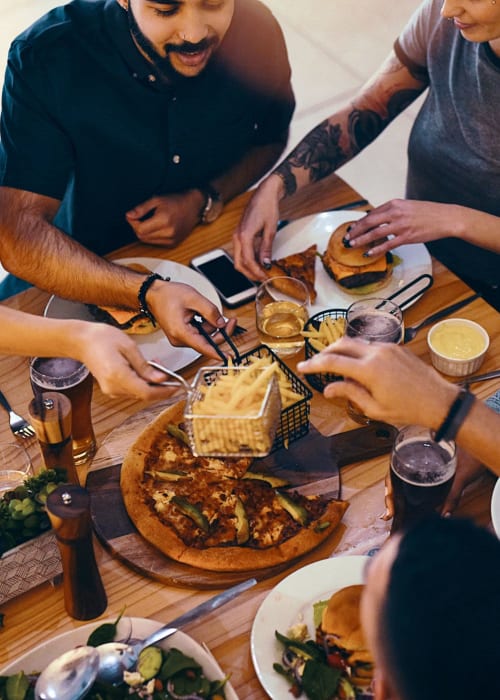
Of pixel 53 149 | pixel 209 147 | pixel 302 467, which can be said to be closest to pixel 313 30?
pixel 209 147

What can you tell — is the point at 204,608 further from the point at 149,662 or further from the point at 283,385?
the point at 283,385

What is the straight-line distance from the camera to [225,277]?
2.62 meters

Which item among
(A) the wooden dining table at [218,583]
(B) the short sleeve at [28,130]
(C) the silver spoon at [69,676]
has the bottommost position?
(A) the wooden dining table at [218,583]

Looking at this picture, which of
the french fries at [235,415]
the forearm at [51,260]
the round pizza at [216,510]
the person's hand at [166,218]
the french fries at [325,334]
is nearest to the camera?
the french fries at [235,415]

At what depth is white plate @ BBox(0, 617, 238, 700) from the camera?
166 cm

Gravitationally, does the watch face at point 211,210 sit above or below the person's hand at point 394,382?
below

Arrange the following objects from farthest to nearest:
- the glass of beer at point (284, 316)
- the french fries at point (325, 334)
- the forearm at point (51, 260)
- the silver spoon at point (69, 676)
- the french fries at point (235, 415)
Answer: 1. the forearm at point (51, 260)
2. the glass of beer at point (284, 316)
3. the french fries at point (325, 334)
4. the french fries at point (235, 415)
5. the silver spoon at point (69, 676)

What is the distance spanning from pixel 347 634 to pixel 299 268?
49.0 inches

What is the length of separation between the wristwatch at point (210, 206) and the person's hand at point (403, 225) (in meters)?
0.50

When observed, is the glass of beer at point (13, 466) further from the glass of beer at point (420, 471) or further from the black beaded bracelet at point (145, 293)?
the glass of beer at point (420, 471)

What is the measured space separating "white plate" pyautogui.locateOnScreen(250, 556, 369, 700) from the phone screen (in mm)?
993

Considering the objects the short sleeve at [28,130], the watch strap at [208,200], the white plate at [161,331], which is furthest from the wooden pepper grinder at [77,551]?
the watch strap at [208,200]

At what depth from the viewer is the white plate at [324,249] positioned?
255cm

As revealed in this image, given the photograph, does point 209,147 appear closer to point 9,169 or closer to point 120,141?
point 120,141
